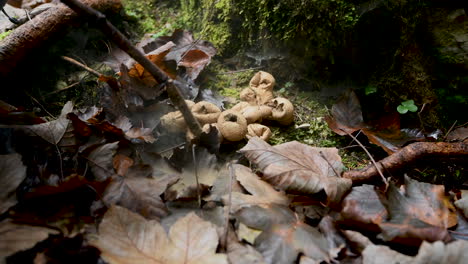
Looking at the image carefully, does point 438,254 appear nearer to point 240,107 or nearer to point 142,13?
point 240,107

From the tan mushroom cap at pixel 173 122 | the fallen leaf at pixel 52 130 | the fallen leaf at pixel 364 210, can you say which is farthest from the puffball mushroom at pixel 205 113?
the fallen leaf at pixel 364 210

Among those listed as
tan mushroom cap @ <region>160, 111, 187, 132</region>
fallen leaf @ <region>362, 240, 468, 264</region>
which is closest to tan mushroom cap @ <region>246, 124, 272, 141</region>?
tan mushroom cap @ <region>160, 111, 187, 132</region>

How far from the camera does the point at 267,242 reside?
4.21 feet

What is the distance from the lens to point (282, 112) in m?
2.19

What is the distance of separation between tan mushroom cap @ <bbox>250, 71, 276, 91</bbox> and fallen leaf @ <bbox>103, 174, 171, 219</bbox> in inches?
47.1

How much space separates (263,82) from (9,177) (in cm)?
167

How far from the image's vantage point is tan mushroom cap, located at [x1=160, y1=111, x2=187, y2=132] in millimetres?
1874

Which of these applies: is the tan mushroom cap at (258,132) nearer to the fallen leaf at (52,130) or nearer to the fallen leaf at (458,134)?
the fallen leaf at (52,130)

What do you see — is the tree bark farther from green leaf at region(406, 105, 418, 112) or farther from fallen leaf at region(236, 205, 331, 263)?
green leaf at region(406, 105, 418, 112)

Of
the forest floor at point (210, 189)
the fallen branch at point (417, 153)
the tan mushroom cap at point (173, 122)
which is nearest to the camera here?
the forest floor at point (210, 189)

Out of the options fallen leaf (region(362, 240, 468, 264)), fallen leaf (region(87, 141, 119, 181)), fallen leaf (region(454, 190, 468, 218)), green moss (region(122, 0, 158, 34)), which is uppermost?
green moss (region(122, 0, 158, 34))

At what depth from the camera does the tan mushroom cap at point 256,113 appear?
82.8 inches

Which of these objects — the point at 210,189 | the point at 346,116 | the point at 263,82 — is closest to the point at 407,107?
the point at 346,116

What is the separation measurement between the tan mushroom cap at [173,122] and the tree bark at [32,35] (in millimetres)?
1152
